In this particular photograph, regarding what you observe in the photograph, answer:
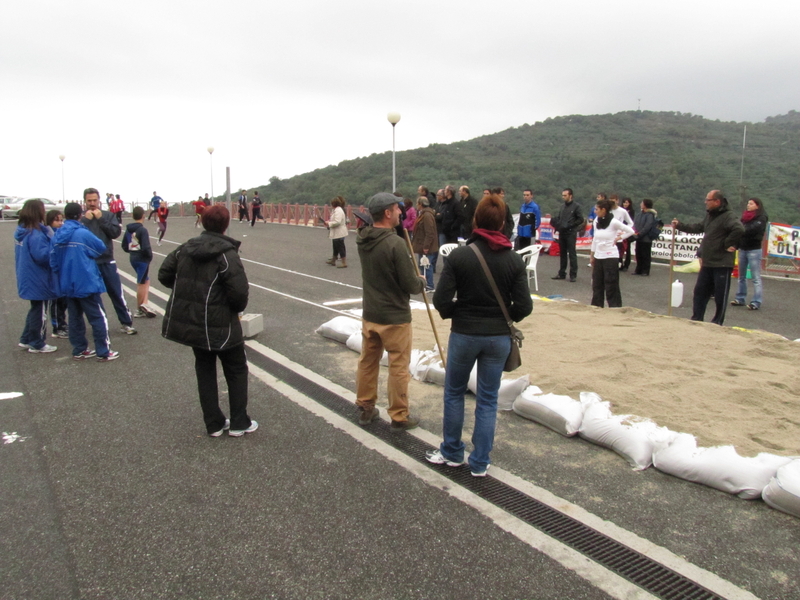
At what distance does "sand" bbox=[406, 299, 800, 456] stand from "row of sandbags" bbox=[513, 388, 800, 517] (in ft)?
0.39

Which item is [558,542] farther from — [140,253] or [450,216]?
[450,216]

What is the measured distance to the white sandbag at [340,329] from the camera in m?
7.15

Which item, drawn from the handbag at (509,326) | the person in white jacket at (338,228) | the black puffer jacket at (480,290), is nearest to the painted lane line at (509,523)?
the handbag at (509,326)

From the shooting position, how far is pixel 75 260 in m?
6.22

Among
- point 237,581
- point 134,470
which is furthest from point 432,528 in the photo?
point 134,470

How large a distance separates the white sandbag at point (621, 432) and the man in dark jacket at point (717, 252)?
4.19 meters

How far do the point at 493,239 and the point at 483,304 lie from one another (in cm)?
39

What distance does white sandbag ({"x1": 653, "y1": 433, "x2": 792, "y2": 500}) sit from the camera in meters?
3.51

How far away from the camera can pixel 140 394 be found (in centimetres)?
535

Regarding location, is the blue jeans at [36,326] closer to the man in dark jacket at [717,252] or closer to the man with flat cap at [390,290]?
the man with flat cap at [390,290]

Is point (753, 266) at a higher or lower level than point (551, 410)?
higher

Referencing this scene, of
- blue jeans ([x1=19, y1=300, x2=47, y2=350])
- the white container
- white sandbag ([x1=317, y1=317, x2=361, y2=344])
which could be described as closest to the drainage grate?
white sandbag ([x1=317, y1=317, x2=361, y2=344])

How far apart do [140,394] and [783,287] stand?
39.0ft

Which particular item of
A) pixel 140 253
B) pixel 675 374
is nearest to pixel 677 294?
pixel 675 374
